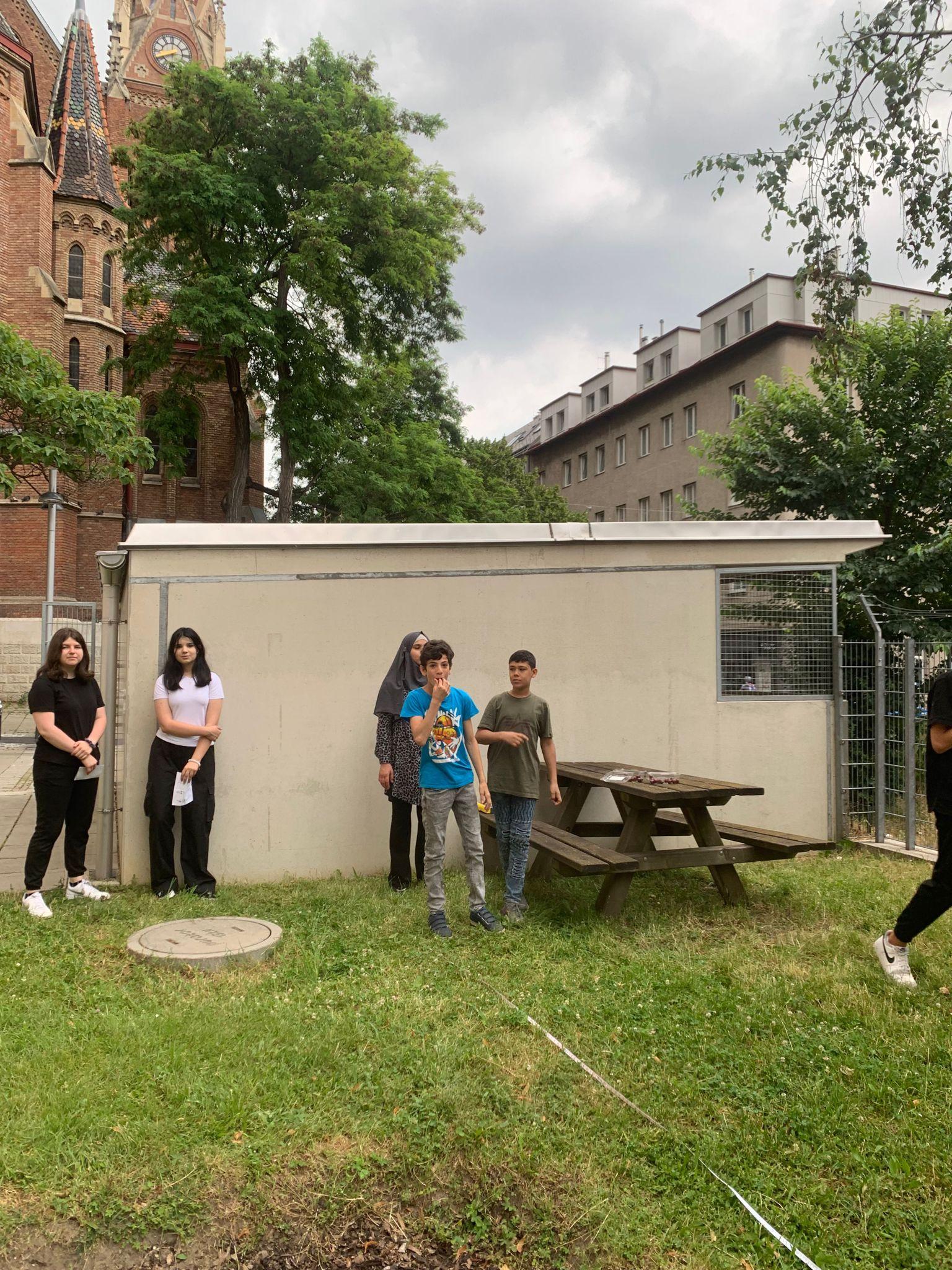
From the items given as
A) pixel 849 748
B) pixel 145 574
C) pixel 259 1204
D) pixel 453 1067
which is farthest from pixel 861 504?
pixel 259 1204

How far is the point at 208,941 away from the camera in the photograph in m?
5.51

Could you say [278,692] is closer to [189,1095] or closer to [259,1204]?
[189,1095]

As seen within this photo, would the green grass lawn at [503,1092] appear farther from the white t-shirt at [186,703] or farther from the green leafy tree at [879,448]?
the green leafy tree at [879,448]

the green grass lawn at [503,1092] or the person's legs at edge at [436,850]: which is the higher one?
the person's legs at edge at [436,850]

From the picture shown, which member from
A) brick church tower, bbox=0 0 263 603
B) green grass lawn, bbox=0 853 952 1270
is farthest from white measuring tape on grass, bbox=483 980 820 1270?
brick church tower, bbox=0 0 263 603

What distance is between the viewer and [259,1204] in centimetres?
312

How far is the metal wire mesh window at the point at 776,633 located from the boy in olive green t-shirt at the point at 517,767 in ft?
9.23

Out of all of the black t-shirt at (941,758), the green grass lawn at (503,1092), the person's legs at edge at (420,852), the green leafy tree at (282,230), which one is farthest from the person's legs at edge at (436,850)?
the green leafy tree at (282,230)

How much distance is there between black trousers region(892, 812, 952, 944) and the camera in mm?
4746

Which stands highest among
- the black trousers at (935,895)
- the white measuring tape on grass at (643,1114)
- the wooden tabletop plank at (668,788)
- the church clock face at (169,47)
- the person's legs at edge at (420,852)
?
the church clock face at (169,47)

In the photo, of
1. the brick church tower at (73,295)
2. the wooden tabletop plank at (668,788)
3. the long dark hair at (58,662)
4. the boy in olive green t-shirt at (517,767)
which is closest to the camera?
the wooden tabletop plank at (668,788)

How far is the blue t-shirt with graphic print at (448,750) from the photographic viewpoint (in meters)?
5.92

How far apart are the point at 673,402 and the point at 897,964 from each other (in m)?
40.4

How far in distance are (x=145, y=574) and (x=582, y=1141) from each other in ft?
17.7
